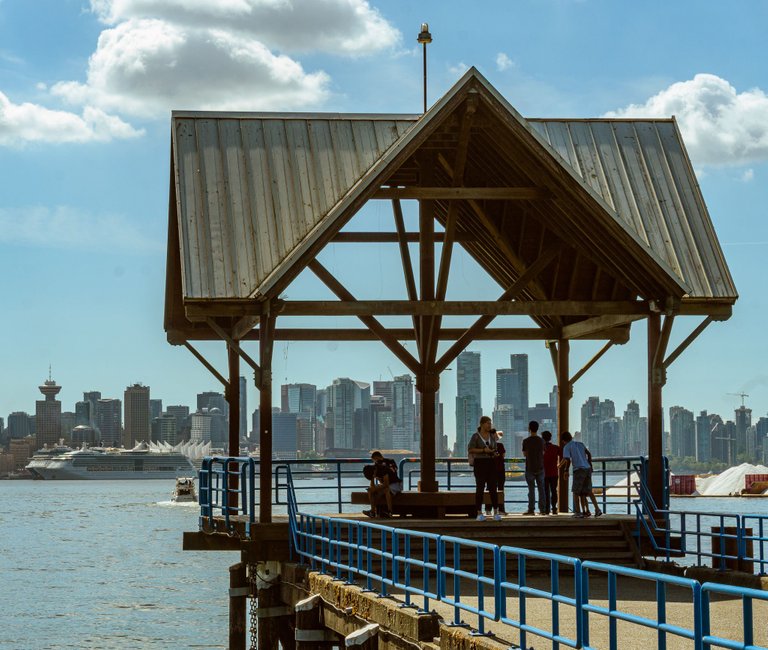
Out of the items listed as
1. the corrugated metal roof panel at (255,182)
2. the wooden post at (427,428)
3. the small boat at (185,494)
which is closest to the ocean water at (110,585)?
the wooden post at (427,428)

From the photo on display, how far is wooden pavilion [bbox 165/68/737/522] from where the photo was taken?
2169 cm

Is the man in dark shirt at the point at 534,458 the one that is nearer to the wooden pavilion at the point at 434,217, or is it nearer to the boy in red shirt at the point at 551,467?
the boy in red shirt at the point at 551,467

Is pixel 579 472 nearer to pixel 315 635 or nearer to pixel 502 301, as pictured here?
pixel 502 301

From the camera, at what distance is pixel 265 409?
22.2 metres

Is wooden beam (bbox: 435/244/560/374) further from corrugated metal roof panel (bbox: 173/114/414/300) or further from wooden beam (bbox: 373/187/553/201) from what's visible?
corrugated metal roof panel (bbox: 173/114/414/300)

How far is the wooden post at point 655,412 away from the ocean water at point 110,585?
6.59 metres

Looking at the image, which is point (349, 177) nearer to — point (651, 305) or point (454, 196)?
point (454, 196)

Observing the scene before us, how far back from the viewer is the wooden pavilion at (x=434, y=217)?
71.2 ft

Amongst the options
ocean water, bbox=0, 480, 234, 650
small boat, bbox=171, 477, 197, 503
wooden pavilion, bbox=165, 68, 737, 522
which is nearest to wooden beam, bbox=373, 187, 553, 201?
wooden pavilion, bbox=165, 68, 737, 522

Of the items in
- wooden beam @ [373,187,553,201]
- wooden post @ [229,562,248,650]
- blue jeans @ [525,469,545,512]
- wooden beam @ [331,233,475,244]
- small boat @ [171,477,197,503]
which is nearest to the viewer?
wooden beam @ [373,187,553,201]

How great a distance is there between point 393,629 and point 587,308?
8032mm

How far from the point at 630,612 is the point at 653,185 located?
9.47 m

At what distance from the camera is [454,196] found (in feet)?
75.7

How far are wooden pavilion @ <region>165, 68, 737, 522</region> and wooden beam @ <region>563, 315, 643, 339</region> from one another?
58 mm
